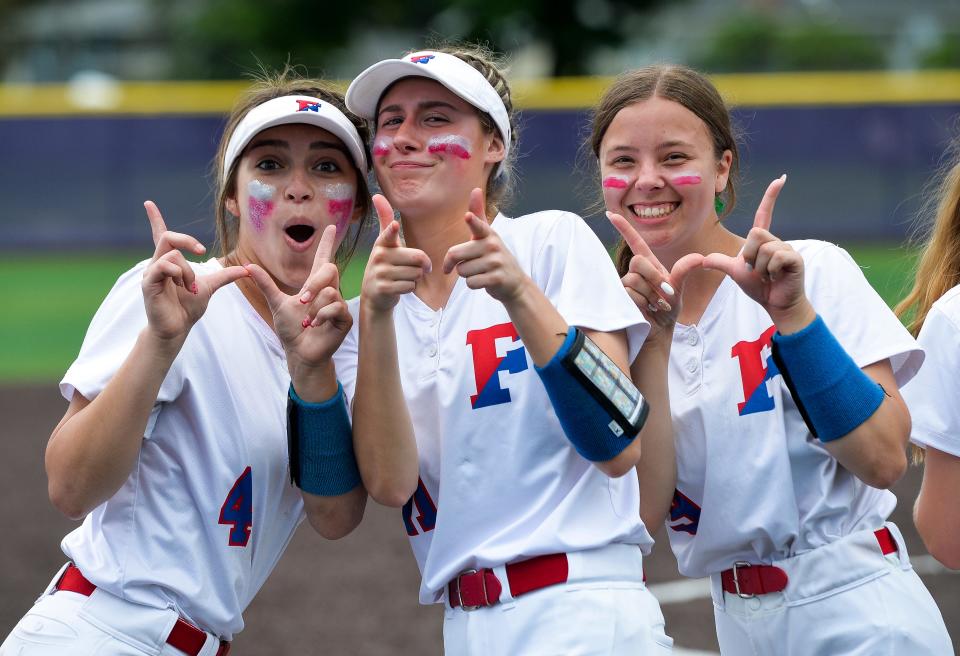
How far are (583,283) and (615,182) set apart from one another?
0.53 meters

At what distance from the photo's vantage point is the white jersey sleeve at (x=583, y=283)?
2945mm

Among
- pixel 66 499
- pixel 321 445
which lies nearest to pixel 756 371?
pixel 321 445

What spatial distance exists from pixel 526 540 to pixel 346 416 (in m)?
0.58

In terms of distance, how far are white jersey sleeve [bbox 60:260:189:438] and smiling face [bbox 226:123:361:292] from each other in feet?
1.34

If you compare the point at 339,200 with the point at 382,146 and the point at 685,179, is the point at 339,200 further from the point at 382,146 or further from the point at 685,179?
the point at 685,179

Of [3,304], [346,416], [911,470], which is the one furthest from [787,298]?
[3,304]

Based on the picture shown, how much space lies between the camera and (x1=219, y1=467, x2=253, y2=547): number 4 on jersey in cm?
308

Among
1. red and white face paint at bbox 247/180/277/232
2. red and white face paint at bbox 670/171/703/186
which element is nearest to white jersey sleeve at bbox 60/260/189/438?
red and white face paint at bbox 247/180/277/232

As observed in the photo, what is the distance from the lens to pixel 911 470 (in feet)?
28.3

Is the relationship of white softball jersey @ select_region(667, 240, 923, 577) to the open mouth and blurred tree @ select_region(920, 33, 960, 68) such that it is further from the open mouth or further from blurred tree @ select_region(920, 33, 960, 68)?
blurred tree @ select_region(920, 33, 960, 68)

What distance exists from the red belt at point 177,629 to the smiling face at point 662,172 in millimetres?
1579

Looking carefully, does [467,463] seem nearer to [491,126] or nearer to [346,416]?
[346,416]

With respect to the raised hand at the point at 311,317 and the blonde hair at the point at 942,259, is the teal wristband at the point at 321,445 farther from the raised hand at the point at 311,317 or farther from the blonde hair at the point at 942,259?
the blonde hair at the point at 942,259

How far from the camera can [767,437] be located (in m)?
3.16
